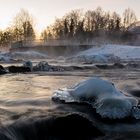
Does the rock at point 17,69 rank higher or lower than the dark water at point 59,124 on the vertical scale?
lower

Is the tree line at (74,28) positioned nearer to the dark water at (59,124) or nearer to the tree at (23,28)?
the tree at (23,28)

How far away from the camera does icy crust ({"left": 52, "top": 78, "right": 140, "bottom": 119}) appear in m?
7.43

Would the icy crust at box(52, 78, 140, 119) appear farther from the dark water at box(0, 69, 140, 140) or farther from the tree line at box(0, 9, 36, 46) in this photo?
the tree line at box(0, 9, 36, 46)

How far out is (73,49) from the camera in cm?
6650

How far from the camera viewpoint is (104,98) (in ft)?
26.3

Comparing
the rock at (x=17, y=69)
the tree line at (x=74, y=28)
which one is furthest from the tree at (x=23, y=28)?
the rock at (x=17, y=69)

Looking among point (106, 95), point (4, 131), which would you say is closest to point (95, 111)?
point (106, 95)

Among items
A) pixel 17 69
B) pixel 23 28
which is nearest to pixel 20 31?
pixel 23 28

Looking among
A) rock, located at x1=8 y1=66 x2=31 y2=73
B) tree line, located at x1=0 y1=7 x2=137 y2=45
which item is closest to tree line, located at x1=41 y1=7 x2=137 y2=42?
tree line, located at x1=0 y1=7 x2=137 y2=45

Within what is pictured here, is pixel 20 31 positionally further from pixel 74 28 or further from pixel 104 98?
pixel 104 98

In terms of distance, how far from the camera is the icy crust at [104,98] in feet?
24.4

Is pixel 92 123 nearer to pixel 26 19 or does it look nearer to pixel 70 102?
pixel 70 102

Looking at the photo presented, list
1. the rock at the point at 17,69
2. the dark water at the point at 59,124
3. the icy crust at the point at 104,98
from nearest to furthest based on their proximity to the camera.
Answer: the dark water at the point at 59,124, the icy crust at the point at 104,98, the rock at the point at 17,69

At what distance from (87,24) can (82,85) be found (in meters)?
78.3
